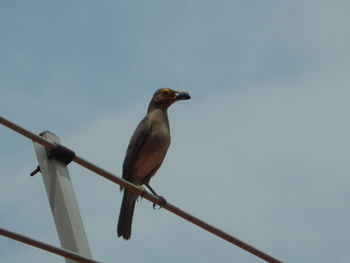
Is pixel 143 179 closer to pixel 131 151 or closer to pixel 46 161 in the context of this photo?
pixel 131 151

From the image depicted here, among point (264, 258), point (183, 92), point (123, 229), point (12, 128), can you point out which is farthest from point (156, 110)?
point (12, 128)

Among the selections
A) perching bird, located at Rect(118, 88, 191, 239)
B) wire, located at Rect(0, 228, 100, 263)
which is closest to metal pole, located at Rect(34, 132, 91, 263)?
wire, located at Rect(0, 228, 100, 263)

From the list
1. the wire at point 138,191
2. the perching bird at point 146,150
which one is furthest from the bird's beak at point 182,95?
the wire at point 138,191

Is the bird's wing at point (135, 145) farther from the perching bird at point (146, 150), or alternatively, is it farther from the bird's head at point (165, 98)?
the bird's head at point (165, 98)

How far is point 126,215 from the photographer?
31.0 ft

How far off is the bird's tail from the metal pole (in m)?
3.96

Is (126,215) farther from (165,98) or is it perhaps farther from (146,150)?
(165,98)

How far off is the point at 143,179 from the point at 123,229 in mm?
1190

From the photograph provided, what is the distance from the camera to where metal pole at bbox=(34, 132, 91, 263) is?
484 cm

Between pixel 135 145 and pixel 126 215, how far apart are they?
1.00 m

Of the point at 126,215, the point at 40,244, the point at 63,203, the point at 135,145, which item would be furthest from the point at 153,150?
the point at 40,244

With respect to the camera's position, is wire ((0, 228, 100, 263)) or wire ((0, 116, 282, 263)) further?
wire ((0, 116, 282, 263))

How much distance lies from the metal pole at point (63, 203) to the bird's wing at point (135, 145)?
4675mm

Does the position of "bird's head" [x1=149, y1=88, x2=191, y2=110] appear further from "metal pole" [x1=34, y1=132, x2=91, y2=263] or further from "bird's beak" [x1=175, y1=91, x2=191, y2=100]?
"metal pole" [x1=34, y1=132, x2=91, y2=263]
